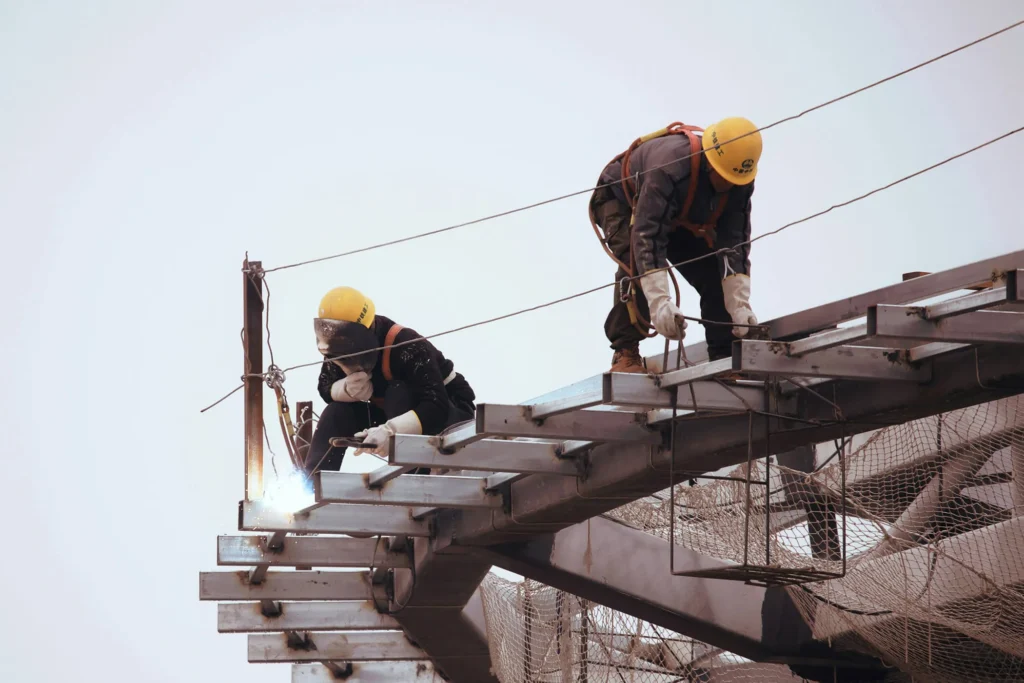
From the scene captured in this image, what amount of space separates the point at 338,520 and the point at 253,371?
4.00ft

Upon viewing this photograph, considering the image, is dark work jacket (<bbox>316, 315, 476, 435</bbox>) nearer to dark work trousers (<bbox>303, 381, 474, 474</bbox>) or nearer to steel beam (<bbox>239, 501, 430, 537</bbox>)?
dark work trousers (<bbox>303, 381, 474, 474</bbox>)

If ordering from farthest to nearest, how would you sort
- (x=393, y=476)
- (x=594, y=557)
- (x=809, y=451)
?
(x=809, y=451), (x=594, y=557), (x=393, y=476)

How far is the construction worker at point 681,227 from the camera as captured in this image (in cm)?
870

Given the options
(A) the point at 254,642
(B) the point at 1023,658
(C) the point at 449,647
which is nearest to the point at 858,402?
(B) the point at 1023,658

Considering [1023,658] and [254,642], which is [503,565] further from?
[254,642]

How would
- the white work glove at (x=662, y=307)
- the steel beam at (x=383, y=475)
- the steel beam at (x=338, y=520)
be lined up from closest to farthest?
the white work glove at (x=662, y=307) → the steel beam at (x=383, y=475) → the steel beam at (x=338, y=520)

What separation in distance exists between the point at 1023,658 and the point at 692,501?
245cm

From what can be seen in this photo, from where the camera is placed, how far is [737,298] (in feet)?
28.9

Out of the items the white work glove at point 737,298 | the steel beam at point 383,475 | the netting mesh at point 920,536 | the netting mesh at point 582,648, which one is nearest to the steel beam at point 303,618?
the netting mesh at point 582,648

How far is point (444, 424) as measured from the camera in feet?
36.1

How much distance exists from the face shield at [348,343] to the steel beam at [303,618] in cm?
355

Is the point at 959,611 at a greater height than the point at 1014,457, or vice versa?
the point at 1014,457

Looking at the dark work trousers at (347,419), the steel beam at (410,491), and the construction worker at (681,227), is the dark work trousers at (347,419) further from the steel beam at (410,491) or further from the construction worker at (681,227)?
the construction worker at (681,227)

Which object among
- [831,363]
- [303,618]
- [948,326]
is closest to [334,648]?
[303,618]
